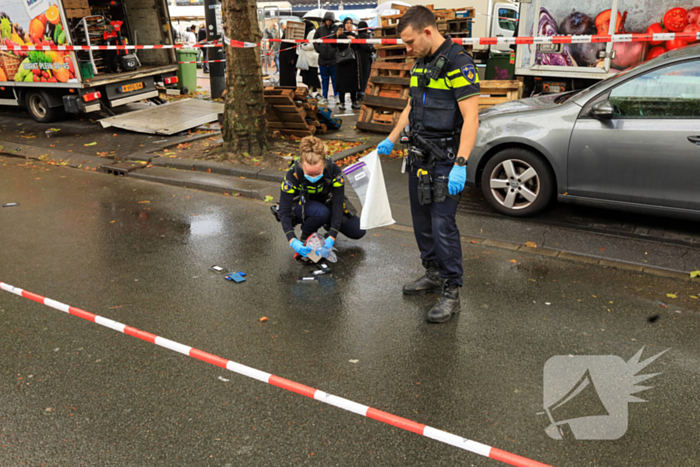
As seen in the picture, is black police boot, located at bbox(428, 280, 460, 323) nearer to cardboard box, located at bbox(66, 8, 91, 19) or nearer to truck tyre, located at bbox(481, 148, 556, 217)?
truck tyre, located at bbox(481, 148, 556, 217)

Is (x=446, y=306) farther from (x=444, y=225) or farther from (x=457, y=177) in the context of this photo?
(x=457, y=177)

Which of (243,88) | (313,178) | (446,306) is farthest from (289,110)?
(446,306)

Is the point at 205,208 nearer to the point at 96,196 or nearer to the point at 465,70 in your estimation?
the point at 96,196

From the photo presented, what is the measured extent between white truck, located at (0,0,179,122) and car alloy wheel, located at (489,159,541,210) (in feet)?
28.1

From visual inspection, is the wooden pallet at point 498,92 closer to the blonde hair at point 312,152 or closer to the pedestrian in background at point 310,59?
the blonde hair at point 312,152

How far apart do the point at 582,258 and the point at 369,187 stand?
2.10 m

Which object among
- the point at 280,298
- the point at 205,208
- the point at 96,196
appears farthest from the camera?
the point at 96,196

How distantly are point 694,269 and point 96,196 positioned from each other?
264 inches

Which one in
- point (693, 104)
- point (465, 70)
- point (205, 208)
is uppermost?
point (465, 70)

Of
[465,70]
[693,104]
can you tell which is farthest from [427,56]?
[693,104]

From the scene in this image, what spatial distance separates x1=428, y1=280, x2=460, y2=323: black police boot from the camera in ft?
12.7

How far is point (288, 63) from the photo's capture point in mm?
13531

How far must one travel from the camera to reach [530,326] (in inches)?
150

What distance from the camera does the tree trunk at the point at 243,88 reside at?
7.99m
